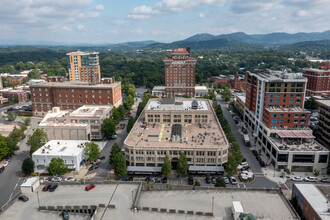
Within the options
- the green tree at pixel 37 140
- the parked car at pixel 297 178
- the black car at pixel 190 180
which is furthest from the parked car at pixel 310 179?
the green tree at pixel 37 140

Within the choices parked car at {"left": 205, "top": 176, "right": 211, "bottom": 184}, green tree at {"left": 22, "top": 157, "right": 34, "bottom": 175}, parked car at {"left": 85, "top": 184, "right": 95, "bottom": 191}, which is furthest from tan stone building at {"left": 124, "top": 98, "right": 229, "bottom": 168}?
green tree at {"left": 22, "top": 157, "right": 34, "bottom": 175}

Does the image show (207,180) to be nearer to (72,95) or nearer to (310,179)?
(310,179)

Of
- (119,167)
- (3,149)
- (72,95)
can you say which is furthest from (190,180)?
(72,95)

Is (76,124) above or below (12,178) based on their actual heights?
above

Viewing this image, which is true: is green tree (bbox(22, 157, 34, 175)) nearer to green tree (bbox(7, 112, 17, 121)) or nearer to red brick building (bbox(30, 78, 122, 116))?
red brick building (bbox(30, 78, 122, 116))

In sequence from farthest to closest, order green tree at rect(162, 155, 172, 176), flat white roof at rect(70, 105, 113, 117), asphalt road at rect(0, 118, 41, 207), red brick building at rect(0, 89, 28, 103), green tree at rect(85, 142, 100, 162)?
red brick building at rect(0, 89, 28, 103) < flat white roof at rect(70, 105, 113, 117) < green tree at rect(85, 142, 100, 162) < green tree at rect(162, 155, 172, 176) < asphalt road at rect(0, 118, 41, 207)

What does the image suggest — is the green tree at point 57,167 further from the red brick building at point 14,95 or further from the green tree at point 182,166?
the red brick building at point 14,95
